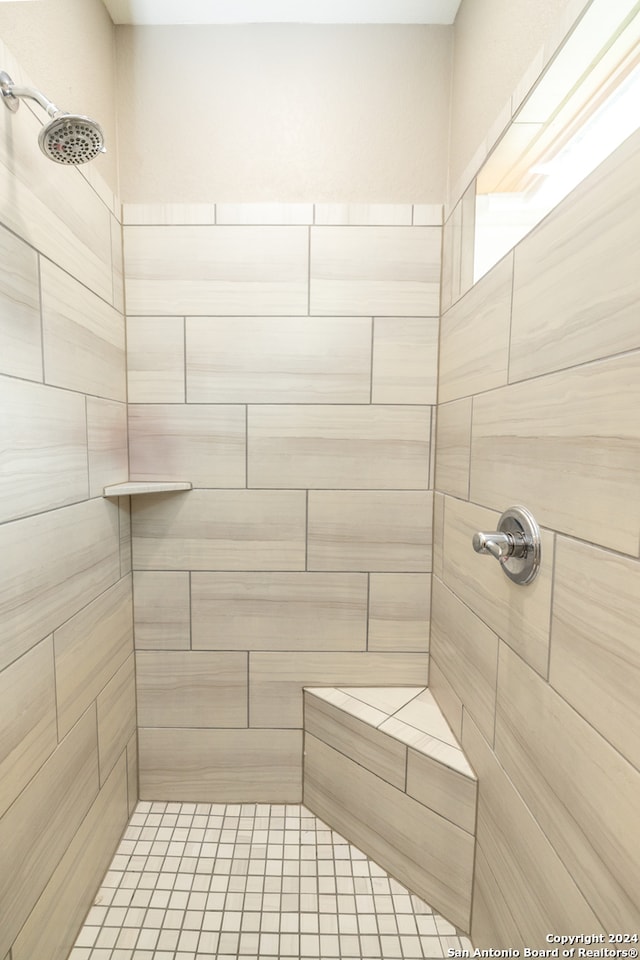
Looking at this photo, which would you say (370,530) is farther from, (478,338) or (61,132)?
(61,132)

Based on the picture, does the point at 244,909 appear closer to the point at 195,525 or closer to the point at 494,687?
the point at 494,687

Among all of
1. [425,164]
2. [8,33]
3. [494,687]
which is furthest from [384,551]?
[8,33]

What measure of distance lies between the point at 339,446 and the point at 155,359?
0.58 m

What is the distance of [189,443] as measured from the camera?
116cm

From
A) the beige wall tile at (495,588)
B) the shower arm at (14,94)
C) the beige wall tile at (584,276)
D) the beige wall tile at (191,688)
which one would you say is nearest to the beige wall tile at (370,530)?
the beige wall tile at (495,588)

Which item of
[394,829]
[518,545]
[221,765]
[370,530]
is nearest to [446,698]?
[394,829]

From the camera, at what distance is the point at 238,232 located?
1.11 meters

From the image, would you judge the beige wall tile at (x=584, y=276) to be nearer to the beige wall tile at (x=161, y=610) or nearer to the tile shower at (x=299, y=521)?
the tile shower at (x=299, y=521)

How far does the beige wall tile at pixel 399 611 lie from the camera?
3.95ft

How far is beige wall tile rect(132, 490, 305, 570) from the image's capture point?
3.85 feet

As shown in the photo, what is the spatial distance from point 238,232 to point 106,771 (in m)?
1.48

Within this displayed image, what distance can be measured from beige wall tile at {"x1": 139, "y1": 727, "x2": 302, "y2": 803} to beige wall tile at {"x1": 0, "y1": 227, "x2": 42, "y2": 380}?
111cm

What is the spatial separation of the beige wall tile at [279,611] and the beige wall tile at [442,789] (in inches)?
13.0

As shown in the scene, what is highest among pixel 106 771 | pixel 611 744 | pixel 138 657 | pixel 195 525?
pixel 195 525
